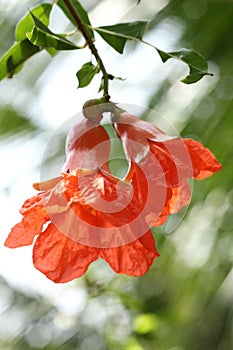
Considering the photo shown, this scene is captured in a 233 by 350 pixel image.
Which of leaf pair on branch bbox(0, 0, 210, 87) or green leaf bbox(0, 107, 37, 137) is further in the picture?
green leaf bbox(0, 107, 37, 137)

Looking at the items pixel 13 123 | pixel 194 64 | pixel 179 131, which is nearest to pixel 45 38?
pixel 194 64

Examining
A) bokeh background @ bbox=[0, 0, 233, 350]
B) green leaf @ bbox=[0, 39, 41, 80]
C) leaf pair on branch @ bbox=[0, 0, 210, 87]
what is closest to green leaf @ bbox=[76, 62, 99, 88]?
leaf pair on branch @ bbox=[0, 0, 210, 87]

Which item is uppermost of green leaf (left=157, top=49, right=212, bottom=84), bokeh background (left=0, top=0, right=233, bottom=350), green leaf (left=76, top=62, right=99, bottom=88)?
green leaf (left=76, top=62, right=99, bottom=88)

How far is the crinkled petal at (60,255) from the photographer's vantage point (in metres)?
0.64

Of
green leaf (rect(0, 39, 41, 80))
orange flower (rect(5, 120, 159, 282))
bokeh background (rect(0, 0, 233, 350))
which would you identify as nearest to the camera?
orange flower (rect(5, 120, 159, 282))

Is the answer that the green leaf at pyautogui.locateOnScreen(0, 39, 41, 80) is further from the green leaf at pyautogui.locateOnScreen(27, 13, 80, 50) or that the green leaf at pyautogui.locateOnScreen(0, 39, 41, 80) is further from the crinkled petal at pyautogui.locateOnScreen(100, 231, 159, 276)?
the crinkled petal at pyautogui.locateOnScreen(100, 231, 159, 276)

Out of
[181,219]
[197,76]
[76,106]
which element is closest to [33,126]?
[76,106]

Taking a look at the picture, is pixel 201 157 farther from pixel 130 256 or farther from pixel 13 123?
pixel 13 123

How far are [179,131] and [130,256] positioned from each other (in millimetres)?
586

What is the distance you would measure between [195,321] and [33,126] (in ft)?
1.49

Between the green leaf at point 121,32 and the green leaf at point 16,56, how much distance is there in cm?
9

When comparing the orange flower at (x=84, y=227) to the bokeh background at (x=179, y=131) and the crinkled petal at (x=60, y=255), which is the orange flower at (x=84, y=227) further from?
the bokeh background at (x=179, y=131)

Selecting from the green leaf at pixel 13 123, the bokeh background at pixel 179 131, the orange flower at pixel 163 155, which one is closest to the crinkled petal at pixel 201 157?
the orange flower at pixel 163 155

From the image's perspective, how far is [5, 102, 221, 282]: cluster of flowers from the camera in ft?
2.10
